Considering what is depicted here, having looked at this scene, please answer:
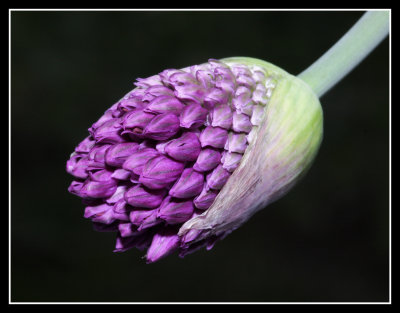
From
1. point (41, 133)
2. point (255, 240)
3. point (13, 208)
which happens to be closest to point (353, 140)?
point (255, 240)

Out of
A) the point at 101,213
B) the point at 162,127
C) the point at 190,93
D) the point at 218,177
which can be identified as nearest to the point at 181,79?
the point at 190,93

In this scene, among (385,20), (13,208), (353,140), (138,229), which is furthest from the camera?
(13,208)

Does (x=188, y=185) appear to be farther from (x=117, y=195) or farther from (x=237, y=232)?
(x=237, y=232)

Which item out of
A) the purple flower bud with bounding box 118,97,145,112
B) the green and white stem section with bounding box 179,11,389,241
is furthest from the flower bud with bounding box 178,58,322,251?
the purple flower bud with bounding box 118,97,145,112

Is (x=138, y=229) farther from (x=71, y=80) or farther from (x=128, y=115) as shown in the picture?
(x=71, y=80)

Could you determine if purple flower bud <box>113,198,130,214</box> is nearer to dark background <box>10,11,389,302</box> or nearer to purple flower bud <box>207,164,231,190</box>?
purple flower bud <box>207,164,231,190</box>

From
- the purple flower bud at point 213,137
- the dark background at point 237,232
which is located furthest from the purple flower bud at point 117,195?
the dark background at point 237,232

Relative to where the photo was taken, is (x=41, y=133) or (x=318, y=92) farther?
(x=41, y=133)
